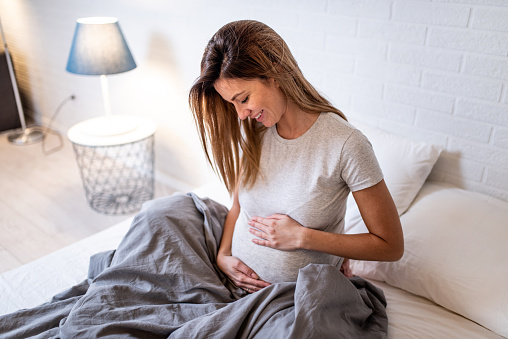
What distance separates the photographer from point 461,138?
155 cm

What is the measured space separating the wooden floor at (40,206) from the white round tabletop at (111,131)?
46 centimetres

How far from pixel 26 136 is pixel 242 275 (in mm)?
2870

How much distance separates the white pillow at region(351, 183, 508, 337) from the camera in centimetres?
123

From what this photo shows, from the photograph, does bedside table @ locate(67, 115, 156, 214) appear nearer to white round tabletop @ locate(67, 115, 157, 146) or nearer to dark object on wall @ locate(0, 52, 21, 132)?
white round tabletop @ locate(67, 115, 157, 146)

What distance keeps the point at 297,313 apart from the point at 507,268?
65 cm

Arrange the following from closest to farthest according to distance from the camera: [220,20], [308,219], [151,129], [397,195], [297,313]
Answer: [297,313]
[308,219]
[397,195]
[220,20]
[151,129]

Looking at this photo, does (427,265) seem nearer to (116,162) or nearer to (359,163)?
(359,163)

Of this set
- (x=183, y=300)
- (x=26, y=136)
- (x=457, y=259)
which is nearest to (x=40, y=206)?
(x=26, y=136)

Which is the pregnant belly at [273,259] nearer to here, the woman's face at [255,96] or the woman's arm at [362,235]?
the woman's arm at [362,235]

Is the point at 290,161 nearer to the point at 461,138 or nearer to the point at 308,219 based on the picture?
the point at 308,219

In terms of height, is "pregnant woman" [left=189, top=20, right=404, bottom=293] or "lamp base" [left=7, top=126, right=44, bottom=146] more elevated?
"pregnant woman" [left=189, top=20, right=404, bottom=293]

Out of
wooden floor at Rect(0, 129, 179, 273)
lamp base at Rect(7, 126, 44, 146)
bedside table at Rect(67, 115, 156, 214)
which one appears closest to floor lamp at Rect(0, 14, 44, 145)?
lamp base at Rect(7, 126, 44, 146)

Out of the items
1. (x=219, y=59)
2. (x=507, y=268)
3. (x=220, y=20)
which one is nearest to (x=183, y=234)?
(x=219, y=59)

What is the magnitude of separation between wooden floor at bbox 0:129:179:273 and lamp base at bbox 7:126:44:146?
0.09 meters
